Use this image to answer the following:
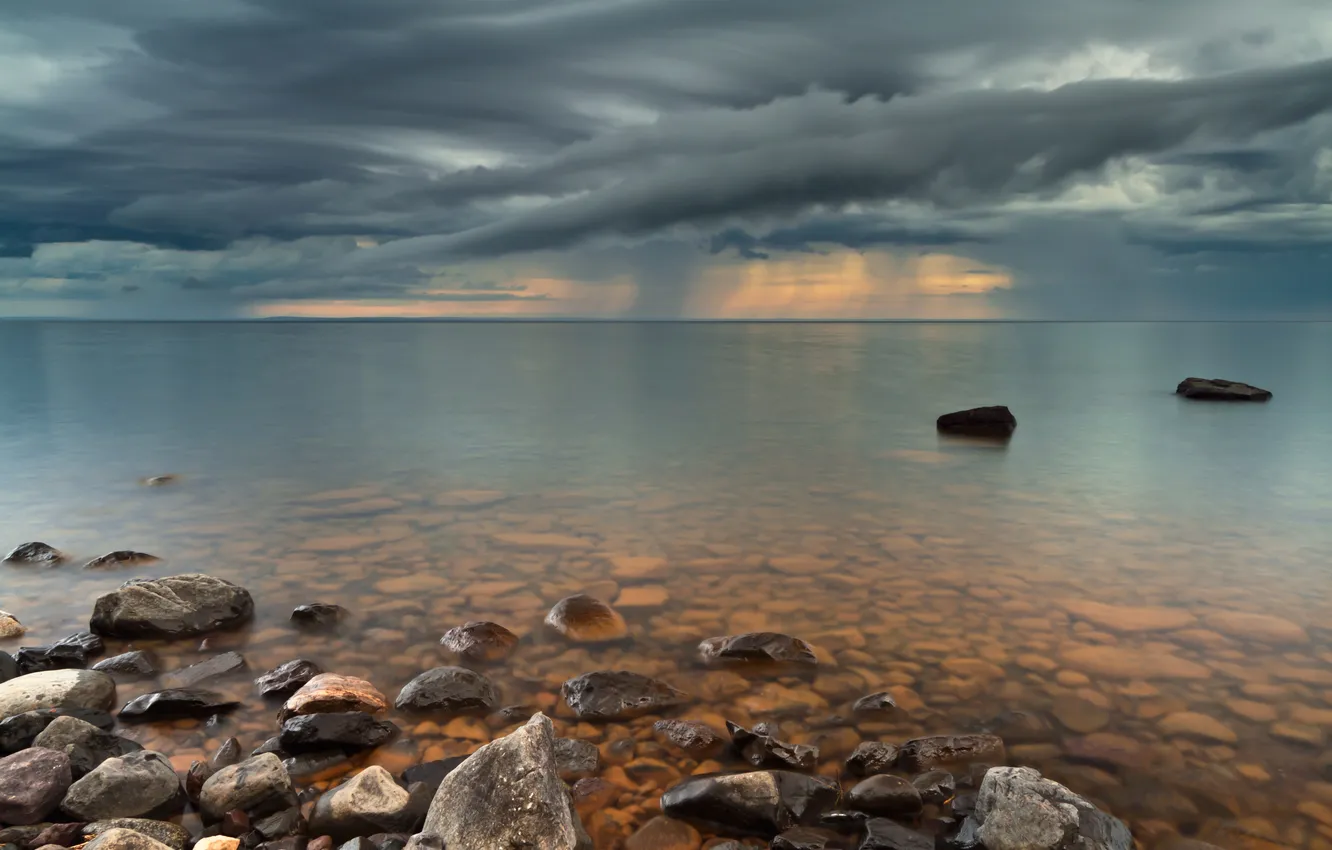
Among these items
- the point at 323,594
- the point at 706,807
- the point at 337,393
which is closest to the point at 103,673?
the point at 323,594

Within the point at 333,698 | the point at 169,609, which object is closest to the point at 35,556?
the point at 169,609

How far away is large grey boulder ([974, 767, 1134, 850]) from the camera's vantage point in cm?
432

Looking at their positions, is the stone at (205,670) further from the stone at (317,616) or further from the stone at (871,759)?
the stone at (871,759)

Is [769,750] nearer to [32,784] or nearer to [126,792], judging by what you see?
[126,792]

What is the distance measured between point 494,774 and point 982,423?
68.6 ft

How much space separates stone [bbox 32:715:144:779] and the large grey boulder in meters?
5.18

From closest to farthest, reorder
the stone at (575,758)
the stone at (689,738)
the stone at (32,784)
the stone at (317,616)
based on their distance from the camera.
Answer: the stone at (32,784), the stone at (575,758), the stone at (689,738), the stone at (317,616)

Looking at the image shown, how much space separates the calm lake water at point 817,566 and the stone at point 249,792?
2.71 feet

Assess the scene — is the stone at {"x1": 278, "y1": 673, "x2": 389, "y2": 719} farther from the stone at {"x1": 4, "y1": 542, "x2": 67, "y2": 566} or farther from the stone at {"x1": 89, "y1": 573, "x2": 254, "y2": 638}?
the stone at {"x1": 4, "y1": 542, "x2": 67, "y2": 566}

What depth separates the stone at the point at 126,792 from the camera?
179 inches

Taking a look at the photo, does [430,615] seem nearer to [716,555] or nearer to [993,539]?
[716,555]

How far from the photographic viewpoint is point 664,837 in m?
4.68

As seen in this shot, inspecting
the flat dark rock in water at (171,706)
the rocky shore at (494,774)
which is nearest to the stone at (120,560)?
the rocky shore at (494,774)

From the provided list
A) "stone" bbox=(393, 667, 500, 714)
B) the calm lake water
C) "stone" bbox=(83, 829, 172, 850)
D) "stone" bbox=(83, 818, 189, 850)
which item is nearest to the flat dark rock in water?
the calm lake water
